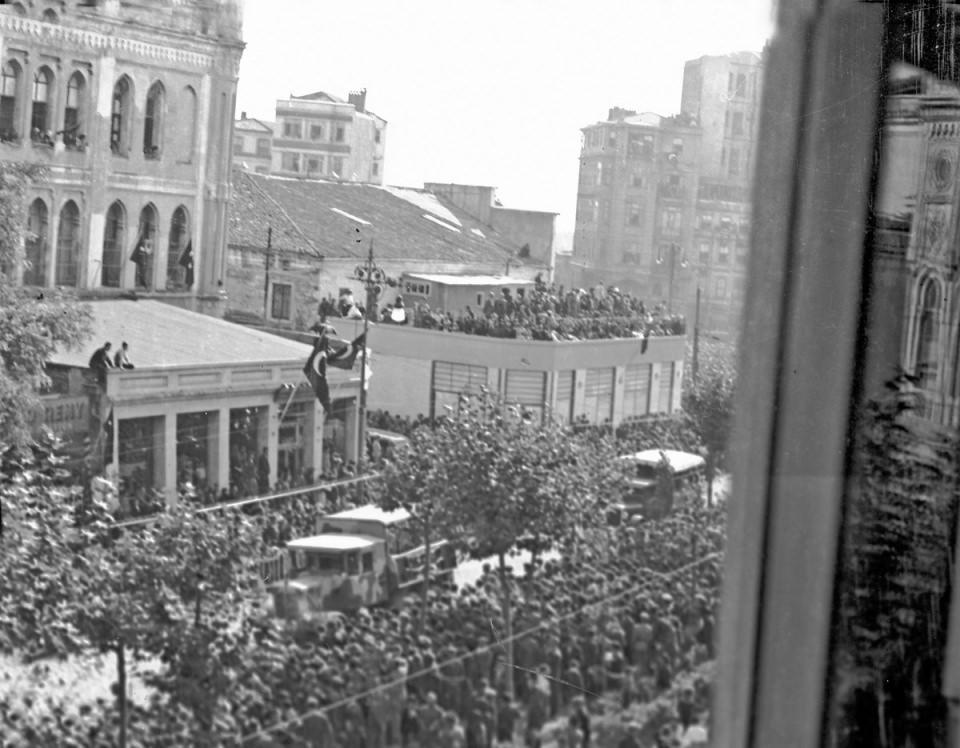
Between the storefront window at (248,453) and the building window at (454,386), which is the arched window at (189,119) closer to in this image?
Answer: the storefront window at (248,453)

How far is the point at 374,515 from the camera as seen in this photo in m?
1.75

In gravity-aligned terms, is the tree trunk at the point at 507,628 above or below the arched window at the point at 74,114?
below

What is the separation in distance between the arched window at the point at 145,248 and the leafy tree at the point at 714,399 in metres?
0.93

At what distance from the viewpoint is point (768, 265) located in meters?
1.55

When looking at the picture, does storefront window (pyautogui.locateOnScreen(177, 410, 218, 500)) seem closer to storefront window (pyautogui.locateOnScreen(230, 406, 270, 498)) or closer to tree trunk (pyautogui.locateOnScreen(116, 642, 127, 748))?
storefront window (pyautogui.locateOnScreen(230, 406, 270, 498))

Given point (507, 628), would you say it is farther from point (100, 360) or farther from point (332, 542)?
point (100, 360)

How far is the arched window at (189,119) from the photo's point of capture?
190 cm

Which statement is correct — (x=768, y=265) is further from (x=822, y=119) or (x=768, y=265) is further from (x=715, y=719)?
(x=715, y=719)

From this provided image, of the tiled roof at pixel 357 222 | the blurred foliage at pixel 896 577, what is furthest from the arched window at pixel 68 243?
the blurred foliage at pixel 896 577

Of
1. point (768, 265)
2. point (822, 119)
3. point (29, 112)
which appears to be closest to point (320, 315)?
point (29, 112)

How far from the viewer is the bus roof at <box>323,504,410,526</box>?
174 cm

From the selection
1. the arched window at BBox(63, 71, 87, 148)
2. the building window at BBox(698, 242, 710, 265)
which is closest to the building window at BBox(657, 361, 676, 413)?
the building window at BBox(698, 242, 710, 265)

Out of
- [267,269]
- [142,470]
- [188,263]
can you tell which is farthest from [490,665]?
[188,263]

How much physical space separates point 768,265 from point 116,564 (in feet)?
3.52
